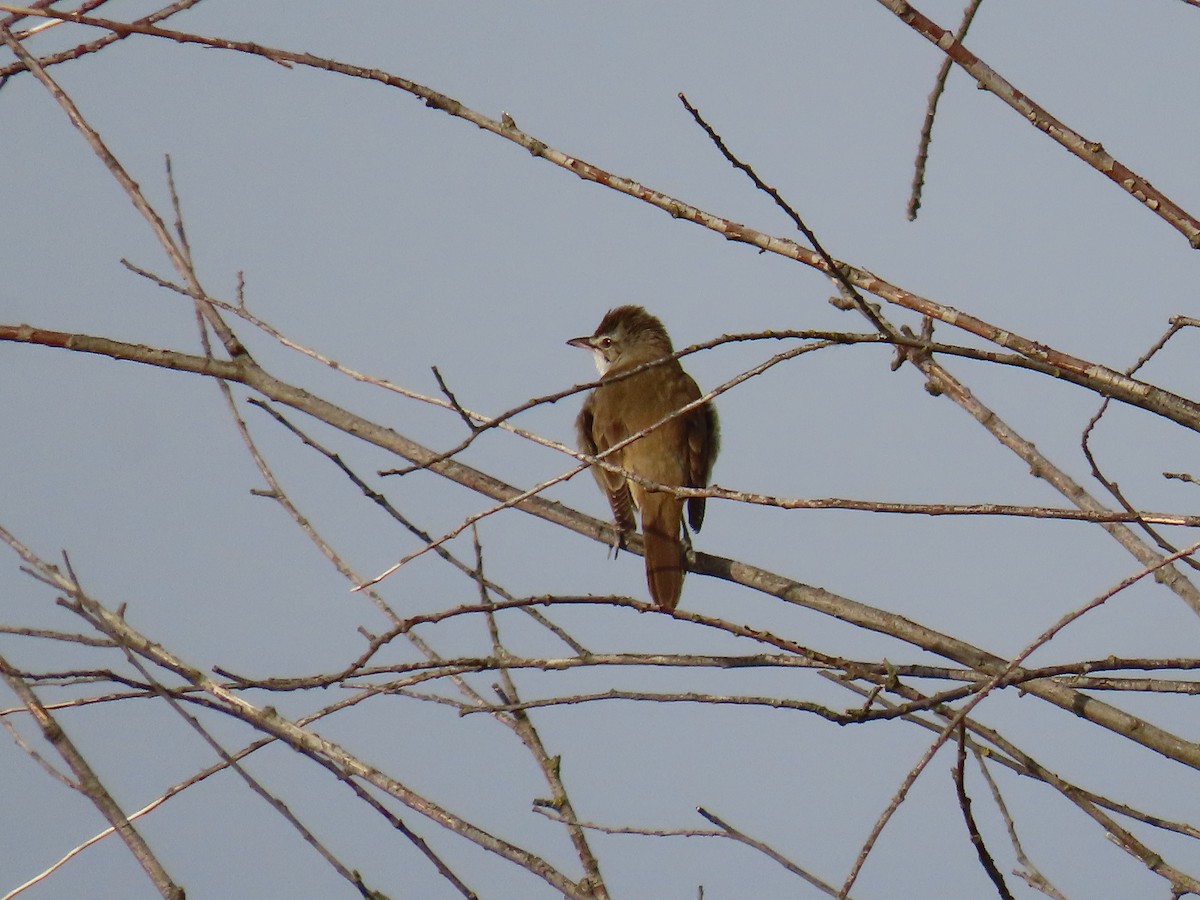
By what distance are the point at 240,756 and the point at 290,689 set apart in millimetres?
261

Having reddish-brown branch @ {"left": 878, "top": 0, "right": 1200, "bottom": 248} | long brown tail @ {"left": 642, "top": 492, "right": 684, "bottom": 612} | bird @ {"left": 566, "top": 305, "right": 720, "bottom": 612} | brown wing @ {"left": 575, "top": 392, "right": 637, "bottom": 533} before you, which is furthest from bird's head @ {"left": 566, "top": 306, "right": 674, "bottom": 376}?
reddish-brown branch @ {"left": 878, "top": 0, "right": 1200, "bottom": 248}

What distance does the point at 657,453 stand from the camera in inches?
233

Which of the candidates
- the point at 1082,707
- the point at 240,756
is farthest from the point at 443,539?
the point at 1082,707

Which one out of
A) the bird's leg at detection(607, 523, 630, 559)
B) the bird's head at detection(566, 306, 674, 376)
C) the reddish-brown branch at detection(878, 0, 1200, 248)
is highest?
the bird's head at detection(566, 306, 674, 376)

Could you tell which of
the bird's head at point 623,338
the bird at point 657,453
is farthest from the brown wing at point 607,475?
the bird's head at point 623,338

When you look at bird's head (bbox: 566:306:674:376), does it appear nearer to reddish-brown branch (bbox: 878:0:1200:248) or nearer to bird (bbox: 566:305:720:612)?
bird (bbox: 566:305:720:612)

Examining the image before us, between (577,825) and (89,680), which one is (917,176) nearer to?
(577,825)

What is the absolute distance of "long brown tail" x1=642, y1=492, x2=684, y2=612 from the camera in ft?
17.9

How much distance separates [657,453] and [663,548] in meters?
0.58

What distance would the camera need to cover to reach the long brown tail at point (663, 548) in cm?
546

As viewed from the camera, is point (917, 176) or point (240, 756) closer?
point (240, 756)

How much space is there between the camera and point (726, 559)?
4469 mm

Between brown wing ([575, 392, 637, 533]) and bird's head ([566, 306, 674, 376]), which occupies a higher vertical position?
bird's head ([566, 306, 674, 376])

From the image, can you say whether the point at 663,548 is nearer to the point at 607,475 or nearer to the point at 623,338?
the point at 607,475
